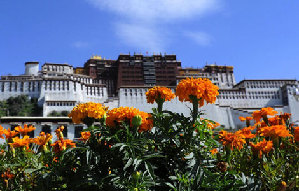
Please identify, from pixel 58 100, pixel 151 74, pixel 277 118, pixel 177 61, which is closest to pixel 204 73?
pixel 177 61

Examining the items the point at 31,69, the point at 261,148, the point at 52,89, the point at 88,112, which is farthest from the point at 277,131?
the point at 31,69

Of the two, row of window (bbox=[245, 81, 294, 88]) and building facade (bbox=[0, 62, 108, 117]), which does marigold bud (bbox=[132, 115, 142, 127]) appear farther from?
row of window (bbox=[245, 81, 294, 88])

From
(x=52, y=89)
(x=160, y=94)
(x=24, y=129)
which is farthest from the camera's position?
(x=52, y=89)

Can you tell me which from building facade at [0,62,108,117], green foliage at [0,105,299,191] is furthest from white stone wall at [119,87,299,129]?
green foliage at [0,105,299,191]

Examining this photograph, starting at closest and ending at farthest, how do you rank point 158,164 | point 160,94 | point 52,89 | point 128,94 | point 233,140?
point 158,164 → point 233,140 → point 160,94 → point 128,94 → point 52,89

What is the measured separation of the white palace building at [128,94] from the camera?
41.8m

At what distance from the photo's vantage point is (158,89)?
2.89 metres

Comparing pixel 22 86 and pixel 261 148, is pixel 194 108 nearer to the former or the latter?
pixel 261 148

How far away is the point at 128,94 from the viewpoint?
45.2 meters

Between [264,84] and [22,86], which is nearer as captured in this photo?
[22,86]

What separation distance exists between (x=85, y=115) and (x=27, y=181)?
847 mm

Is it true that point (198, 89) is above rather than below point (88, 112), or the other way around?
above

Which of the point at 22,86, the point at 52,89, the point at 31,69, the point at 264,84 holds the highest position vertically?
the point at 31,69

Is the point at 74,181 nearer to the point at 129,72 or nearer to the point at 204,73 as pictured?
the point at 129,72
